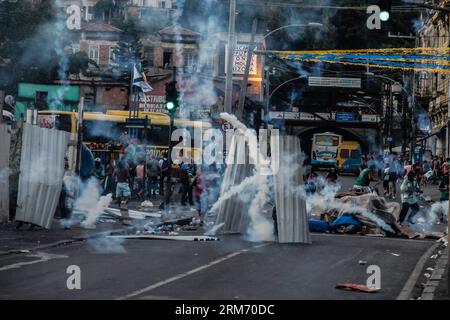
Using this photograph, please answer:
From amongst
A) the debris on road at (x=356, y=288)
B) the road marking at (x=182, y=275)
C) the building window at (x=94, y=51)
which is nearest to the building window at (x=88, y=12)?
the building window at (x=94, y=51)

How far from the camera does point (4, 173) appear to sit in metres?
20.8

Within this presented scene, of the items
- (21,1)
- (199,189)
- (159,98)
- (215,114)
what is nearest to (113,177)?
(199,189)

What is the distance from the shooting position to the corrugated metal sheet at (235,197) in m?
20.2

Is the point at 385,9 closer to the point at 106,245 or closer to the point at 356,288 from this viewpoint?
the point at 106,245

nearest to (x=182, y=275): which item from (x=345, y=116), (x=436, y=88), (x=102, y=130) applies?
(x=102, y=130)

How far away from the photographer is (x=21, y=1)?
45656mm

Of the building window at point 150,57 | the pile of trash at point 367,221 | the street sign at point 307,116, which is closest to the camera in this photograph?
the pile of trash at point 367,221

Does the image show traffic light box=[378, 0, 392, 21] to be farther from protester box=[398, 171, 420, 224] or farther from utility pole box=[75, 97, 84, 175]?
utility pole box=[75, 97, 84, 175]

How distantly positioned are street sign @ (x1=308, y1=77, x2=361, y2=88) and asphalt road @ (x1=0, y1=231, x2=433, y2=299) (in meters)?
55.9

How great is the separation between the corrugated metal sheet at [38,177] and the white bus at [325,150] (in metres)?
58.7

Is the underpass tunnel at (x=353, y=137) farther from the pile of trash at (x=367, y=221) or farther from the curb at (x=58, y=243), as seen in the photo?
the curb at (x=58, y=243)

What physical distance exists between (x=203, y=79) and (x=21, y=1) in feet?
53.7

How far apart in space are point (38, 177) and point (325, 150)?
2364 inches

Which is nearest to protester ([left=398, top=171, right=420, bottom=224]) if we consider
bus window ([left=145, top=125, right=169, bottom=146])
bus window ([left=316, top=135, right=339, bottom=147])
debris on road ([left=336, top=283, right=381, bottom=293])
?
debris on road ([left=336, top=283, right=381, bottom=293])
